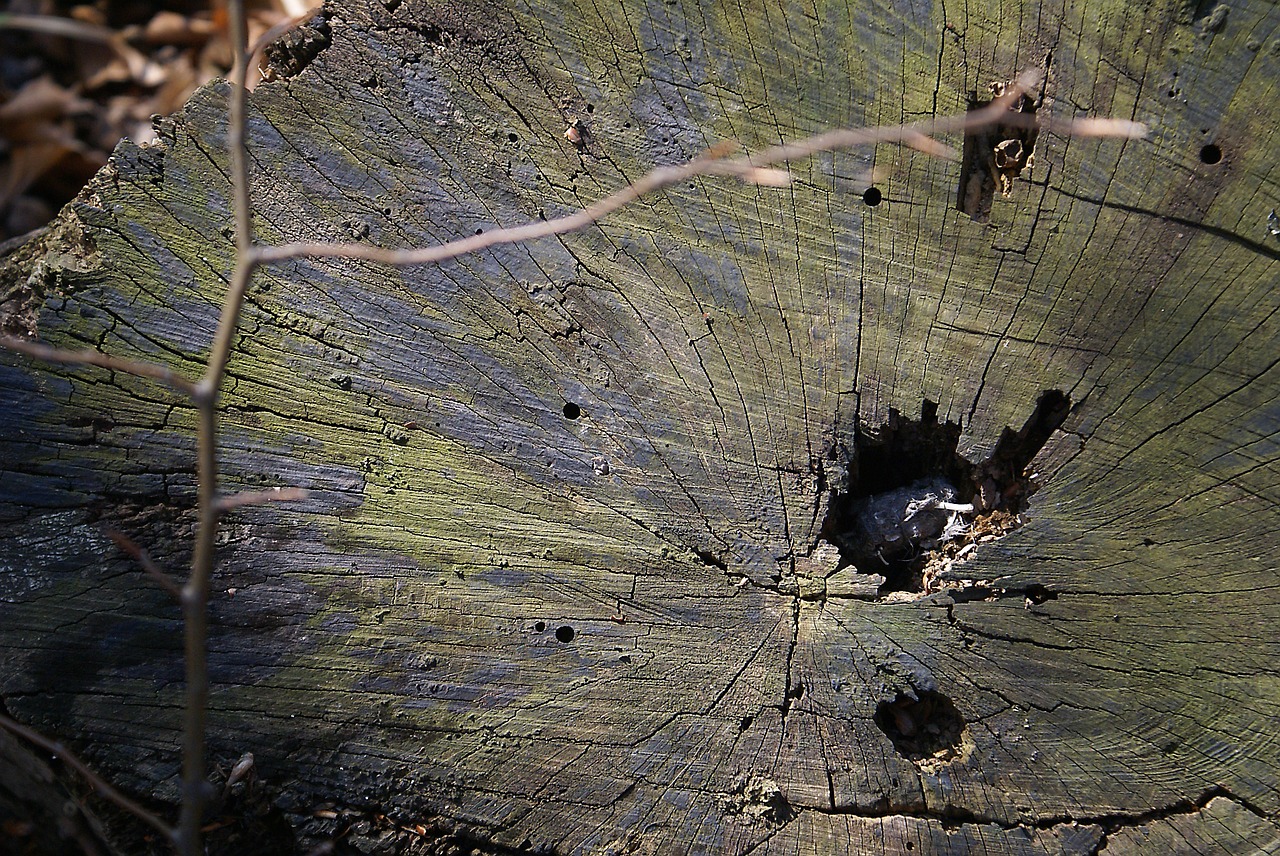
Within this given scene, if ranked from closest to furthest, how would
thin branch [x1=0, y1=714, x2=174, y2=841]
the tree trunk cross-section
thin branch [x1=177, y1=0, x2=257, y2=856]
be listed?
thin branch [x1=177, y1=0, x2=257, y2=856] → thin branch [x1=0, y1=714, x2=174, y2=841] → the tree trunk cross-section

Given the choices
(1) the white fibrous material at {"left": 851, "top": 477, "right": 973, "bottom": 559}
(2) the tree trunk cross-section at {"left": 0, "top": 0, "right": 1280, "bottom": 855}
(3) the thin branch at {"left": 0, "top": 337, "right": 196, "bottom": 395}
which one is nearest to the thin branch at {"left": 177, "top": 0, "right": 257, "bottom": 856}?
(3) the thin branch at {"left": 0, "top": 337, "right": 196, "bottom": 395}

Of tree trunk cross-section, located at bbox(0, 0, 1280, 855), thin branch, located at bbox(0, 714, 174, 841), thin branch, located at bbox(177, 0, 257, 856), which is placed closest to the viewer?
thin branch, located at bbox(177, 0, 257, 856)

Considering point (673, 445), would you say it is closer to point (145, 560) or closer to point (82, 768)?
point (145, 560)

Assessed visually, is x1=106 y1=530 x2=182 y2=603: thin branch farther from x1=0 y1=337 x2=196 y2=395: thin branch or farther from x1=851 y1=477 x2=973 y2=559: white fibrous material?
x1=851 y1=477 x2=973 y2=559: white fibrous material

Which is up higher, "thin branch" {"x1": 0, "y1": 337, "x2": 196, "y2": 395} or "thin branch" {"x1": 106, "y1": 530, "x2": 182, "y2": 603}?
"thin branch" {"x1": 0, "y1": 337, "x2": 196, "y2": 395}

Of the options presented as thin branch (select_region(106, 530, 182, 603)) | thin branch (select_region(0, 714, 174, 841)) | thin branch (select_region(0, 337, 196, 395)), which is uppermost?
thin branch (select_region(0, 337, 196, 395))

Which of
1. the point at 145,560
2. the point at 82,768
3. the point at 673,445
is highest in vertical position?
the point at 673,445

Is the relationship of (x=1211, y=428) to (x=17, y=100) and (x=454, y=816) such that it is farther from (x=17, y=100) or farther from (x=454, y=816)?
(x=17, y=100)

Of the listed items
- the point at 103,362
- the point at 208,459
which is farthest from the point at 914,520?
the point at 103,362
